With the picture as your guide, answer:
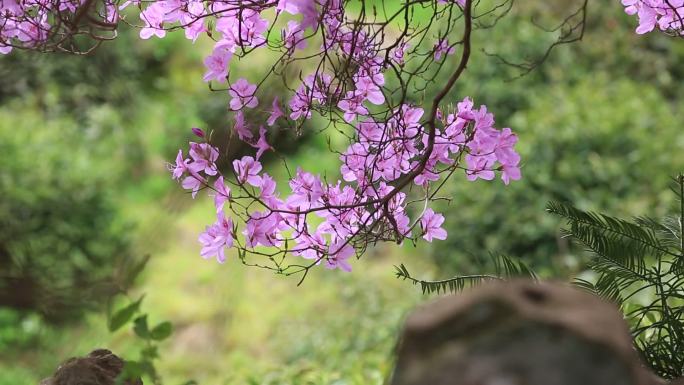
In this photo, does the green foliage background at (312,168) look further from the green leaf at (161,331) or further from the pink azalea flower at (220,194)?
the pink azalea flower at (220,194)

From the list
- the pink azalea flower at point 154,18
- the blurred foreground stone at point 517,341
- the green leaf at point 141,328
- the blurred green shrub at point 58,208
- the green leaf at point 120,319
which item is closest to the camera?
the blurred foreground stone at point 517,341

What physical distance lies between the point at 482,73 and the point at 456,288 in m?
3.98

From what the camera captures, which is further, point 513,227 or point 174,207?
point 513,227

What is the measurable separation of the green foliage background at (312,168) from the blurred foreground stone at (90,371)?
1.56 meters

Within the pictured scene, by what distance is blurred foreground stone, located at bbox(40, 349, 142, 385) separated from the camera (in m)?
1.62

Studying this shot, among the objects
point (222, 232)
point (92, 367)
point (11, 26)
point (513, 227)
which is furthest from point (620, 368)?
point (513, 227)

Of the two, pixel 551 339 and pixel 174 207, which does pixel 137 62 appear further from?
pixel 551 339

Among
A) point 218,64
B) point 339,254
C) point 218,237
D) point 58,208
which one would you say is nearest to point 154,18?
point 218,64

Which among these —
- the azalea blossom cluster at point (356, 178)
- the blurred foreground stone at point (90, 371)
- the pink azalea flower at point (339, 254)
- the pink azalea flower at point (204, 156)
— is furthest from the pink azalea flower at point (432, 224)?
the blurred foreground stone at point (90, 371)

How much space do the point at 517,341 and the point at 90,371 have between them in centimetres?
98

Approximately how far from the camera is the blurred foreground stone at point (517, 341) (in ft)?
3.12

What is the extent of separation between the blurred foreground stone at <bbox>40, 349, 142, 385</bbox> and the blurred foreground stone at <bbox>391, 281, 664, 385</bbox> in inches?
33.0

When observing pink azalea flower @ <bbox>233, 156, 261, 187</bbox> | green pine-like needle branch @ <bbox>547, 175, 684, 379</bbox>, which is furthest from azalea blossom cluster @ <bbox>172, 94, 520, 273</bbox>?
green pine-like needle branch @ <bbox>547, 175, 684, 379</bbox>

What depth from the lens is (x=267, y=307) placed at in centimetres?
468
